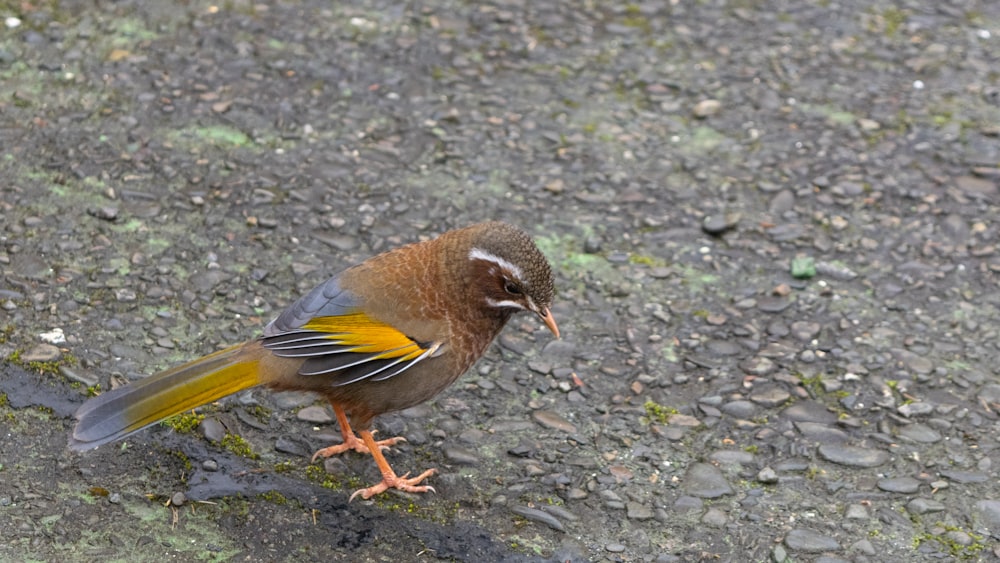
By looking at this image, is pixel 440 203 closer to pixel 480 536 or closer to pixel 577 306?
pixel 577 306

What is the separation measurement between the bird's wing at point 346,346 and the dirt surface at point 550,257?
1.68ft

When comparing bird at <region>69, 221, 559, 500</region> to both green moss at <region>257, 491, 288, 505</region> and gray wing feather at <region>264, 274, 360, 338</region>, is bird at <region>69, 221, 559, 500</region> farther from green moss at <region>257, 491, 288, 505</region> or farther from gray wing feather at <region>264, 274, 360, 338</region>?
green moss at <region>257, 491, 288, 505</region>

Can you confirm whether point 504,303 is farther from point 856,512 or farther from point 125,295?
point 125,295

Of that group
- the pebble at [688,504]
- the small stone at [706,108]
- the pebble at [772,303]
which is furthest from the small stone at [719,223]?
the pebble at [688,504]

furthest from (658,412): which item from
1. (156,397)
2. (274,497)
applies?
(156,397)

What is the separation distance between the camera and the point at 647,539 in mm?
4707

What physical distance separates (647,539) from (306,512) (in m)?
1.45

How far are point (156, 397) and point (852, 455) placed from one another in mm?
3172

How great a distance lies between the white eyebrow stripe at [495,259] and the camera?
4.81m

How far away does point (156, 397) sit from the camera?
14.7ft

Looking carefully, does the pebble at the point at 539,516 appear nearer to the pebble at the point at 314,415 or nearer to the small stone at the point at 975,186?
the pebble at the point at 314,415

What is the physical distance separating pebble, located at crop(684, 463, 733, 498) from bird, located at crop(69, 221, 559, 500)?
936mm

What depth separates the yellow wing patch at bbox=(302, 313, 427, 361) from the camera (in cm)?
477

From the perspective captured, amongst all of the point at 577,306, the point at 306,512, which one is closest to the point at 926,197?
the point at 577,306
